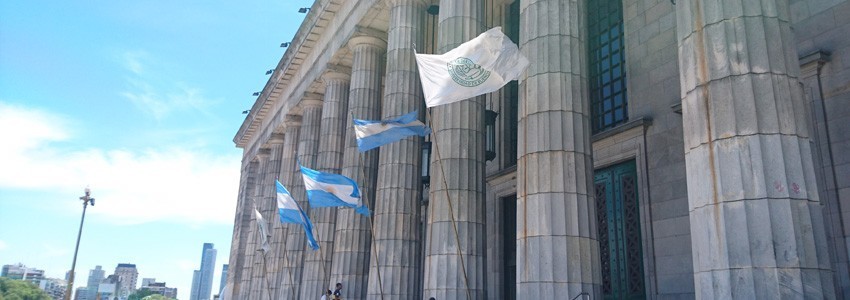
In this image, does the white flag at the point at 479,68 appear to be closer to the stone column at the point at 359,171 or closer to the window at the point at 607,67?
the window at the point at 607,67

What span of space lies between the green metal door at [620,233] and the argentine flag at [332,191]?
724 cm

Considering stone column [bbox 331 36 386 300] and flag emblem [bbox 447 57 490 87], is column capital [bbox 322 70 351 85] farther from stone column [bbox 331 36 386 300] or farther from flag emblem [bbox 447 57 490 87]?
flag emblem [bbox 447 57 490 87]

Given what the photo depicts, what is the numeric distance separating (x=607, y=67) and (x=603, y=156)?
3107 millimetres

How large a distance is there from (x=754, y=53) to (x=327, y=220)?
67.7 feet

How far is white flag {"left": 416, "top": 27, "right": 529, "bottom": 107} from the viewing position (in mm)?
13352

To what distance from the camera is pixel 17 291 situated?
12156 centimetres

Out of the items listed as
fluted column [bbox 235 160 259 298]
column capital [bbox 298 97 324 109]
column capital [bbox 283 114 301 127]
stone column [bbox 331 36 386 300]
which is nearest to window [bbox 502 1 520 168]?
stone column [bbox 331 36 386 300]

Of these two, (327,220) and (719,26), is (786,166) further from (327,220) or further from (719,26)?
(327,220)

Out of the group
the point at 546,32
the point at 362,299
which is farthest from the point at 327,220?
the point at 546,32

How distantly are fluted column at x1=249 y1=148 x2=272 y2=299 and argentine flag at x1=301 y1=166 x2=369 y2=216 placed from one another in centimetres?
1331

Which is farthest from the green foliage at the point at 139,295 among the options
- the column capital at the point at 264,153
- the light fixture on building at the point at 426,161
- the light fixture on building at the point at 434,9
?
the light fixture on building at the point at 434,9

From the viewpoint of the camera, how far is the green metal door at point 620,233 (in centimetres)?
1722

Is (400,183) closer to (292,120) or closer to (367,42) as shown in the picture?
(367,42)

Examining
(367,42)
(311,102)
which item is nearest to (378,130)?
(367,42)
